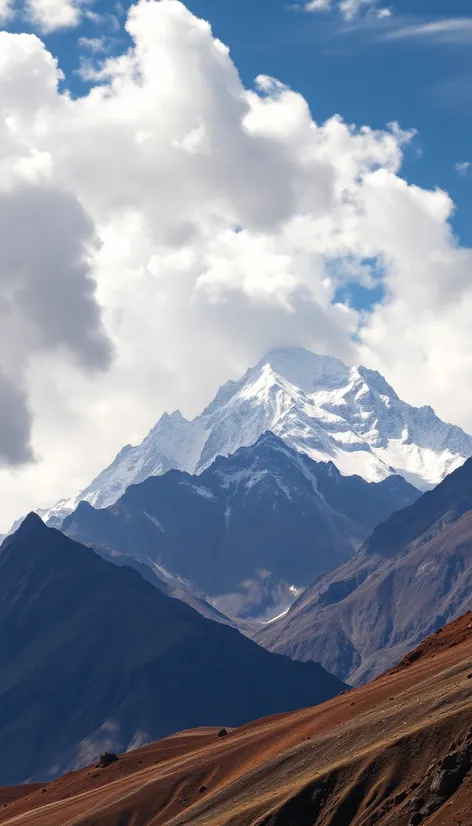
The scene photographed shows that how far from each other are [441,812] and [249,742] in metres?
59.8

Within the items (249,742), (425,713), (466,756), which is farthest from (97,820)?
(466,756)

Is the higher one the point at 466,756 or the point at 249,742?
the point at 249,742

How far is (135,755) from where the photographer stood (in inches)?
7298

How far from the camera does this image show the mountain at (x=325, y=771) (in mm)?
102062

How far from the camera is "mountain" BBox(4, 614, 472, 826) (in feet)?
335

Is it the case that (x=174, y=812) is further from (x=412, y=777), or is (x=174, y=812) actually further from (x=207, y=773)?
(x=412, y=777)

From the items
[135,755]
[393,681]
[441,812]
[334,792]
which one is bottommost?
[441,812]

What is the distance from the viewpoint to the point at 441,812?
94188mm

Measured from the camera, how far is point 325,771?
4432 inches

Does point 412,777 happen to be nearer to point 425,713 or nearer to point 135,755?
point 425,713

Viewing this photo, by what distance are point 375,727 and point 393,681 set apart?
1066 inches

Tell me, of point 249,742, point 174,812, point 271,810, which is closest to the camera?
point 271,810

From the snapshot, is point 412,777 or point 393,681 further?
point 393,681

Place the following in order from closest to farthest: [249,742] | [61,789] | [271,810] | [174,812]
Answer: [271,810] < [174,812] < [249,742] < [61,789]
